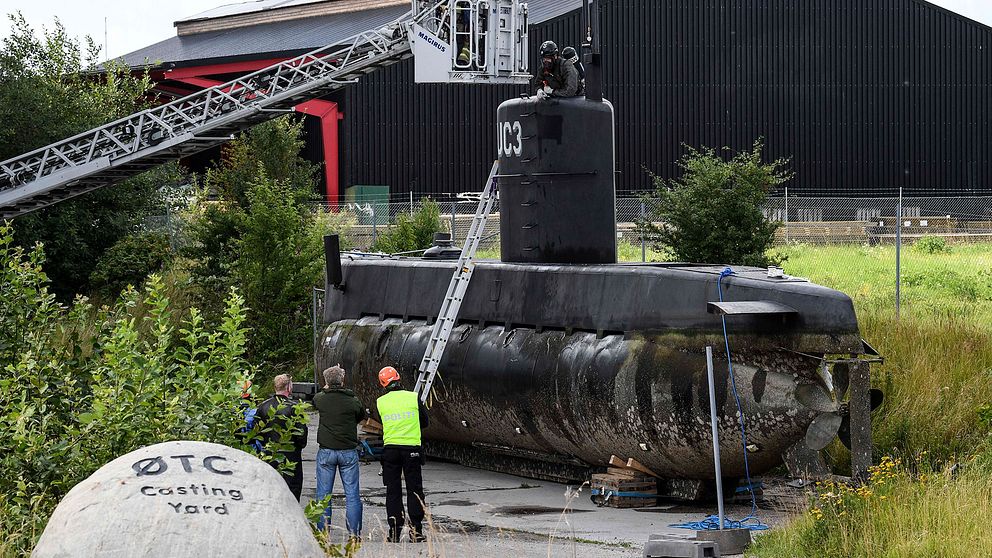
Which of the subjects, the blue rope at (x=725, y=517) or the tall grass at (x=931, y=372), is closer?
the blue rope at (x=725, y=517)

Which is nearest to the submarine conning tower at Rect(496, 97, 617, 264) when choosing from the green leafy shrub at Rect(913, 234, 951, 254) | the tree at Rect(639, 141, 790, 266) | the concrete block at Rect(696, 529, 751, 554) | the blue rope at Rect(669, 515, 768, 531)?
the blue rope at Rect(669, 515, 768, 531)

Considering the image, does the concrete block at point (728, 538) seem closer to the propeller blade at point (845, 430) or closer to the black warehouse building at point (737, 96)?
the propeller blade at point (845, 430)

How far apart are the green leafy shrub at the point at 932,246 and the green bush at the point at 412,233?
12044 millimetres

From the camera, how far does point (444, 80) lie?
23422 mm

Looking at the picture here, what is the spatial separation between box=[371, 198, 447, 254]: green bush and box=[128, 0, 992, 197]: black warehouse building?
667 inches

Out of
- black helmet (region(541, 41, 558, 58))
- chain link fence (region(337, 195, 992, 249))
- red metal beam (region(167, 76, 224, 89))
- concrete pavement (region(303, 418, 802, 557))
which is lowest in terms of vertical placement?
concrete pavement (region(303, 418, 802, 557))

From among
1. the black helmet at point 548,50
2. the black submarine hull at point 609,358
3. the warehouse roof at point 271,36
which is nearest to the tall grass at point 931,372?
the black submarine hull at point 609,358

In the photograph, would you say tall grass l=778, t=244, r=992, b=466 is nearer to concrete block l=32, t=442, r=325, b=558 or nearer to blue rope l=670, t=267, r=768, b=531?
blue rope l=670, t=267, r=768, b=531

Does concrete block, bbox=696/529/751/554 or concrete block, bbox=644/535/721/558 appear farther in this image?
concrete block, bbox=696/529/751/554

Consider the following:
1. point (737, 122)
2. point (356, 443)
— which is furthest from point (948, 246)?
point (356, 443)

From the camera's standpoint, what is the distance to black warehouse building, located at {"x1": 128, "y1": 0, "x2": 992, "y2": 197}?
4609 cm

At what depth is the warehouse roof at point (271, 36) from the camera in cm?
4869

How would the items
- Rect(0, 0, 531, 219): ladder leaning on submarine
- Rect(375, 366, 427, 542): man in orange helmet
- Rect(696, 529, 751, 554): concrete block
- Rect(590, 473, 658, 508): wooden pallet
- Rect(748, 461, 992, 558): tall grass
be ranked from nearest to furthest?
Rect(748, 461, 992, 558): tall grass < Rect(696, 529, 751, 554): concrete block < Rect(375, 366, 427, 542): man in orange helmet < Rect(590, 473, 658, 508): wooden pallet < Rect(0, 0, 531, 219): ladder leaning on submarine

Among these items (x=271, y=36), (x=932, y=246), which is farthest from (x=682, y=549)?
(x=271, y=36)
